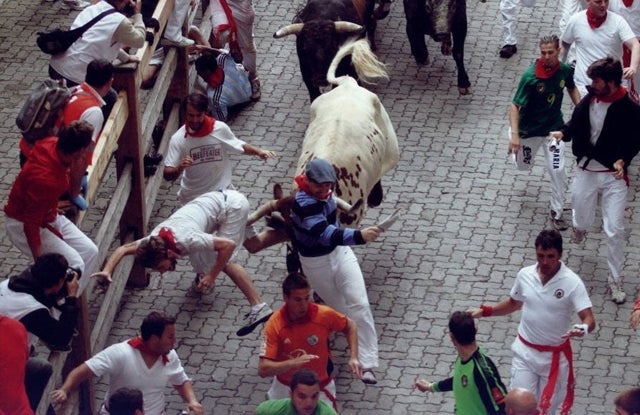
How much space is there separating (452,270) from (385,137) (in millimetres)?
1429

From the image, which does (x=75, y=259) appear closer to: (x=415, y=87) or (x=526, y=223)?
(x=526, y=223)

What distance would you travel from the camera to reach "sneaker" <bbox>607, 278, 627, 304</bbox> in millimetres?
14781

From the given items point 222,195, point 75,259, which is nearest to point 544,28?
point 222,195

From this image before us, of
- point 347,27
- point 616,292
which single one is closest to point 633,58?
point 616,292

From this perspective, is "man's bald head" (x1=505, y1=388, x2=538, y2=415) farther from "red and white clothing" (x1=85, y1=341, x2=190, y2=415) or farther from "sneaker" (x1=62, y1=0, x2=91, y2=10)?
"sneaker" (x1=62, y1=0, x2=91, y2=10)

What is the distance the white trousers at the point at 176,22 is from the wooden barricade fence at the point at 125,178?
0.50ft

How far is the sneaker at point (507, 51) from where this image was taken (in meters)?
18.7

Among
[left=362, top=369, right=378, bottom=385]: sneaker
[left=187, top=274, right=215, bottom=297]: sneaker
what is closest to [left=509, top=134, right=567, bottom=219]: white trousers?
[left=362, top=369, right=378, bottom=385]: sneaker

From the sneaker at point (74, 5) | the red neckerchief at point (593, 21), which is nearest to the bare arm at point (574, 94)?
the red neckerchief at point (593, 21)

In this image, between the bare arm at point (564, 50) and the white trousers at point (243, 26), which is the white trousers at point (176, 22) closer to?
the white trousers at point (243, 26)

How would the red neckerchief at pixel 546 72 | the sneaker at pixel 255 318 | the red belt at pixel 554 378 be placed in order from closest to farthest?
the red belt at pixel 554 378 → the sneaker at pixel 255 318 → the red neckerchief at pixel 546 72

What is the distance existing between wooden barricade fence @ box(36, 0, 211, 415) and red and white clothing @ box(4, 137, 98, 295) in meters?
0.41

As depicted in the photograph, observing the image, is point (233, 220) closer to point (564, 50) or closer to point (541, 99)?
point (541, 99)

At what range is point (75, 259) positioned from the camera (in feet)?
41.5
